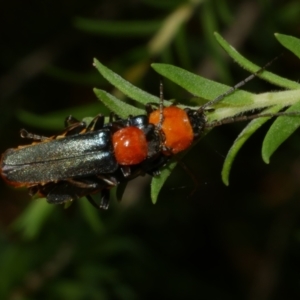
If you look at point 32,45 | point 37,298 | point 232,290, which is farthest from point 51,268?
point 32,45

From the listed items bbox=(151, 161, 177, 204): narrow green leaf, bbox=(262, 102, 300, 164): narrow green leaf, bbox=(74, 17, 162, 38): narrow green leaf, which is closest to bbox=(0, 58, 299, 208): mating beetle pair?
bbox=(151, 161, 177, 204): narrow green leaf

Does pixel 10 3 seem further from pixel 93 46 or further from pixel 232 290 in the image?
Answer: pixel 232 290

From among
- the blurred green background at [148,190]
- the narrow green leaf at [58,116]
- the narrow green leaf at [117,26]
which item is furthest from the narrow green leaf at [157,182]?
the narrow green leaf at [117,26]

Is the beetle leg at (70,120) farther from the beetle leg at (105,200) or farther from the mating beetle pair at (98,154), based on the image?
the beetle leg at (105,200)

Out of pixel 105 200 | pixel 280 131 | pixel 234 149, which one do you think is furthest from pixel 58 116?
pixel 280 131

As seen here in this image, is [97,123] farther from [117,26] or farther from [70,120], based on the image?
[117,26]

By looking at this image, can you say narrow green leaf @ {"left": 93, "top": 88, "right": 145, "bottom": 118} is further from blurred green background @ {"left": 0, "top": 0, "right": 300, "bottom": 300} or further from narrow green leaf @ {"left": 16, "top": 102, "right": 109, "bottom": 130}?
narrow green leaf @ {"left": 16, "top": 102, "right": 109, "bottom": 130}
